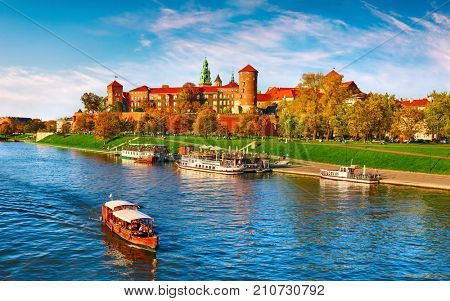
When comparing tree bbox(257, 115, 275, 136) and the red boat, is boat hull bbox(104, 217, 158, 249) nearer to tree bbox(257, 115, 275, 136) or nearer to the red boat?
the red boat

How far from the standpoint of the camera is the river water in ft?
96.0

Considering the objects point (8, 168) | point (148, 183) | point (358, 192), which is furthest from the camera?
point (8, 168)

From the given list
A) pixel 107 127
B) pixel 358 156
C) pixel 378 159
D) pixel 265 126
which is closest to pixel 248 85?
pixel 265 126

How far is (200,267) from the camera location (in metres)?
29.5

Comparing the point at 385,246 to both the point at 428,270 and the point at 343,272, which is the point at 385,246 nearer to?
the point at 428,270

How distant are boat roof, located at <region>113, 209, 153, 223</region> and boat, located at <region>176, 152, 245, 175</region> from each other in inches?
1771

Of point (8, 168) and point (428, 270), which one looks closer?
point (428, 270)

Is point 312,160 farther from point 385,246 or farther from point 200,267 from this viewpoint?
point 200,267

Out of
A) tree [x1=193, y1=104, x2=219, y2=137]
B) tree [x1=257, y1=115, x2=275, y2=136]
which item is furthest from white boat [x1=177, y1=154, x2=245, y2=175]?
tree [x1=257, y1=115, x2=275, y2=136]

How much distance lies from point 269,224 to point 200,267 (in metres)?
13.3

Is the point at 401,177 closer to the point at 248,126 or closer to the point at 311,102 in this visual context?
the point at 311,102

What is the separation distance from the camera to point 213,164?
86438 millimetres
